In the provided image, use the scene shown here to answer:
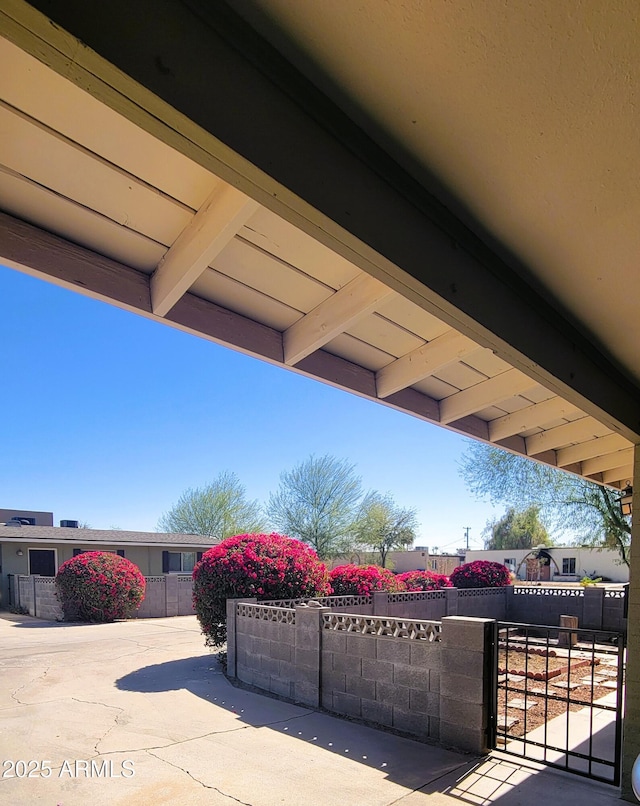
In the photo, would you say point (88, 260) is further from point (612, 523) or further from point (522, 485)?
point (522, 485)

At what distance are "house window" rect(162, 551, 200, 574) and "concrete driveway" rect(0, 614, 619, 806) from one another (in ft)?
59.9

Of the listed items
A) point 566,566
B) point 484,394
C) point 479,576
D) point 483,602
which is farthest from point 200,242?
point 566,566

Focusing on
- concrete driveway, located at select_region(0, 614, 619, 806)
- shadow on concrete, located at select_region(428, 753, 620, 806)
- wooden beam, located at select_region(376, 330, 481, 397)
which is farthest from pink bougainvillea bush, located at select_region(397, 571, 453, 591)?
wooden beam, located at select_region(376, 330, 481, 397)

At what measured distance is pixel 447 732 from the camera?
549 cm

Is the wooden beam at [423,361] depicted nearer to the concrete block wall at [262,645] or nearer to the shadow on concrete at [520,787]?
the shadow on concrete at [520,787]

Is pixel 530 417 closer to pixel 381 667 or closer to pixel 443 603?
pixel 381 667

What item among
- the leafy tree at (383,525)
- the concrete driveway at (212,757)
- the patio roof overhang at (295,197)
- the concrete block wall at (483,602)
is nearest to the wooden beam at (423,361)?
the patio roof overhang at (295,197)

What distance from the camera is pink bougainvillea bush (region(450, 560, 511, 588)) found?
17688 millimetres

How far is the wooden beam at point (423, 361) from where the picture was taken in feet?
11.1

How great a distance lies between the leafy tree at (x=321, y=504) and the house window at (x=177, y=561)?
636 centimetres

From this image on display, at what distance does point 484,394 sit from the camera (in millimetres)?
4301

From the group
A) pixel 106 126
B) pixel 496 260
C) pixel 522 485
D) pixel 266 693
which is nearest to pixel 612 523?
pixel 522 485

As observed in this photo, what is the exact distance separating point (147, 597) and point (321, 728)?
1403 cm

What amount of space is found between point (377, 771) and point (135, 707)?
3541 mm
